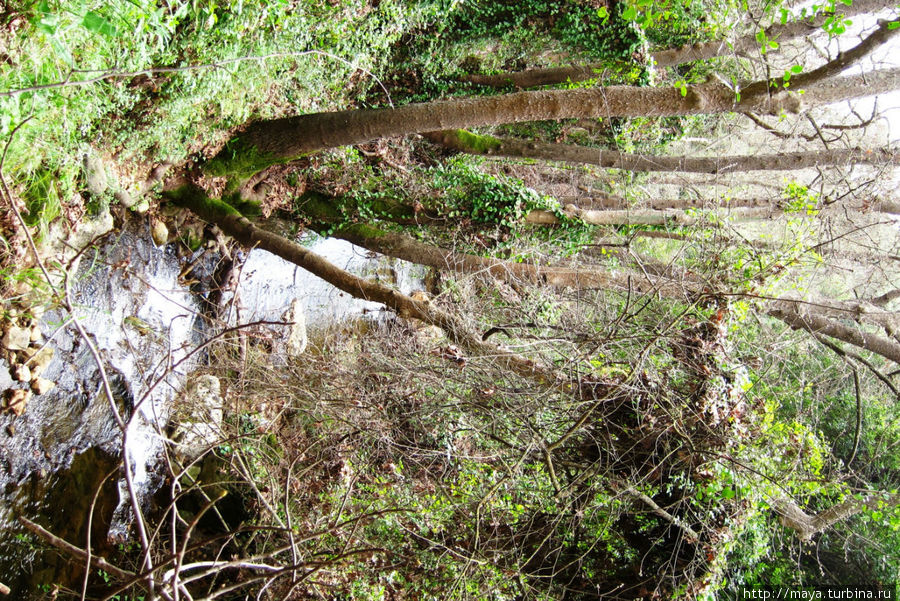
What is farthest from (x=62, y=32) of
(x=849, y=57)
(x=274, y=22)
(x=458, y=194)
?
(x=849, y=57)

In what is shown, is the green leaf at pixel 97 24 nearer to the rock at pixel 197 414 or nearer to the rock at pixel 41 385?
the rock at pixel 41 385

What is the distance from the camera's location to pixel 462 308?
704cm

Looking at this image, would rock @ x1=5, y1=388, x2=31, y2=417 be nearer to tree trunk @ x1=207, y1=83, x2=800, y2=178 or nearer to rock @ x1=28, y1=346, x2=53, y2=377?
rock @ x1=28, y1=346, x2=53, y2=377

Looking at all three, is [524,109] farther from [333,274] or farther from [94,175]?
[94,175]

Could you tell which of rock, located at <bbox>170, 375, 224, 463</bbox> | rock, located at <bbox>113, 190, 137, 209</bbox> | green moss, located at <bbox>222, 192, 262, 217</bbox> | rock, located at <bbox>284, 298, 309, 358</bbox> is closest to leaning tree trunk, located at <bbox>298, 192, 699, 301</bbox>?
green moss, located at <bbox>222, 192, 262, 217</bbox>

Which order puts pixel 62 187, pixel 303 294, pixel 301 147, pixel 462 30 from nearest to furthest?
pixel 62 187 < pixel 301 147 < pixel 462 30 < pixel 303 294

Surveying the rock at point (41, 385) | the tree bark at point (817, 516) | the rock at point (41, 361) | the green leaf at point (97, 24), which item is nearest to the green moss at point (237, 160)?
the rock at point (41, 361)

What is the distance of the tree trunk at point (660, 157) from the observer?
7.00 m

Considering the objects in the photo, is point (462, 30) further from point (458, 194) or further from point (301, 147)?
point (301, 147)

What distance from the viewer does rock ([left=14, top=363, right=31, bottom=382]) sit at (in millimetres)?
5172

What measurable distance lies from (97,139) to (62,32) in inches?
54.9

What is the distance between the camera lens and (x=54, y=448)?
5.72 metres

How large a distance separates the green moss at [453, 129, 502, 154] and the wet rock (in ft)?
19.2

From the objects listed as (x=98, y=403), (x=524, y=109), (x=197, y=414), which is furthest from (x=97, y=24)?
(x=197, y=414)
